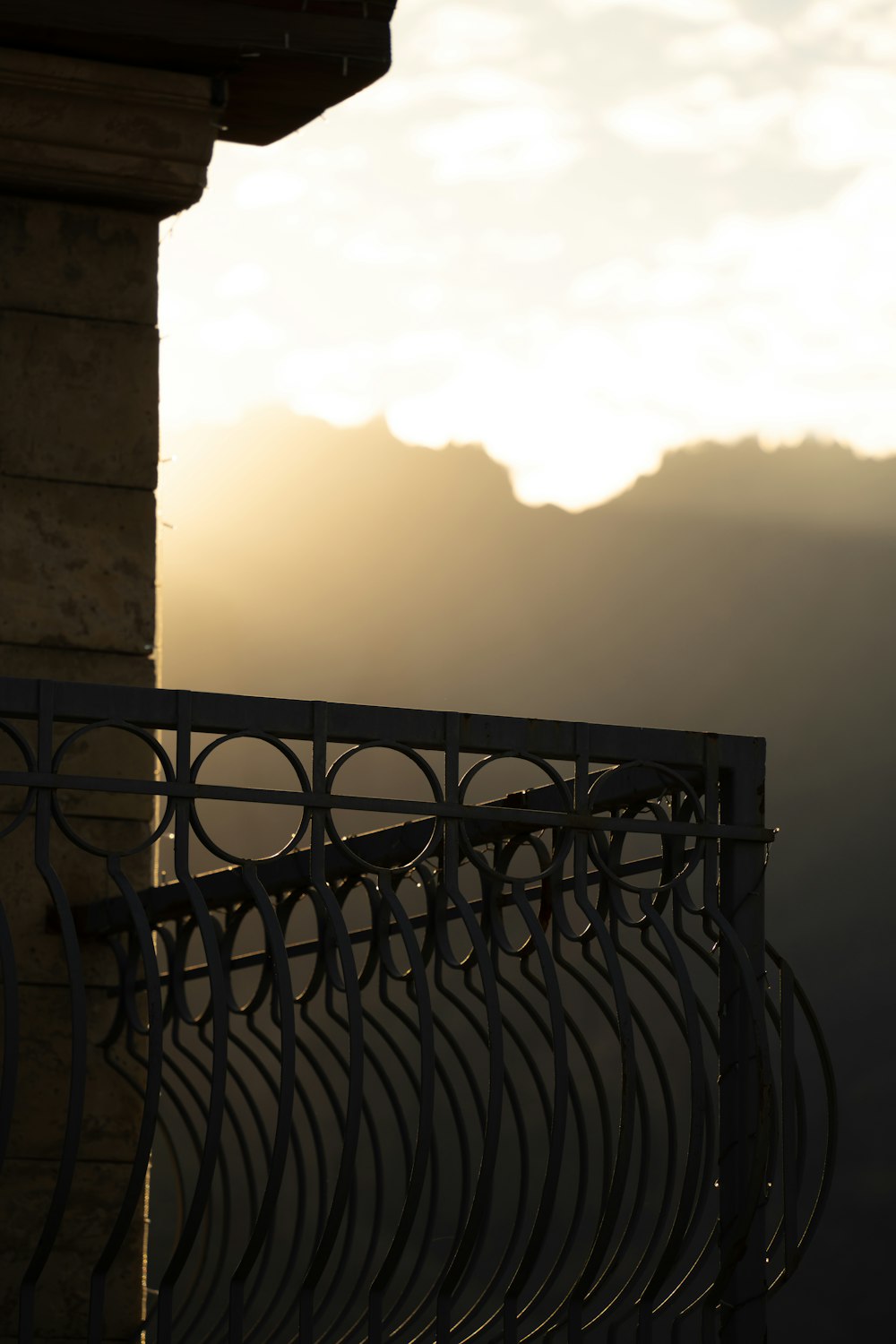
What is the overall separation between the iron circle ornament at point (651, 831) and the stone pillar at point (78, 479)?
193 cm

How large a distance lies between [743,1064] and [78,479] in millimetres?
2666

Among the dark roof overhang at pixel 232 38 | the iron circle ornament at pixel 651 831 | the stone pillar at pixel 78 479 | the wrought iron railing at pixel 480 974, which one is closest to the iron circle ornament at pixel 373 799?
the wrought iron railing at pixel 480 974

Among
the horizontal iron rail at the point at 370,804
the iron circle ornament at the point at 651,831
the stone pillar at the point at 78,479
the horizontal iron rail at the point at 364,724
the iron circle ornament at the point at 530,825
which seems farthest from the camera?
the stone pillar at the point at 78,479

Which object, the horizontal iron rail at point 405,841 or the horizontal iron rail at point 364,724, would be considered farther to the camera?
the horizontal iron rail at point 405,841

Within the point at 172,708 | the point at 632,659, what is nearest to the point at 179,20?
Answer: the point at 172,708

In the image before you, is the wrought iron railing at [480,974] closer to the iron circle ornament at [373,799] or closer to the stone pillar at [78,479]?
the iron circle ornament at [373,799]

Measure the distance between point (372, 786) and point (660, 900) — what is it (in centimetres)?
A: 1809

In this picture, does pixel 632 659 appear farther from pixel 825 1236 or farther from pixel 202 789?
pixel 202 789

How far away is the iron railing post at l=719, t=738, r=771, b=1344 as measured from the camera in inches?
131

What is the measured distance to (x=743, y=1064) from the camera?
134 inches

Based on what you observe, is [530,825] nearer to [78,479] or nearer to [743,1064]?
[743,1064]

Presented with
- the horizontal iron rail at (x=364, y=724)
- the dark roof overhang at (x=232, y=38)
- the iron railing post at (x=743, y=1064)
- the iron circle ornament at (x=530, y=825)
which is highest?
the dark roof overhang at (x=232, y=38)

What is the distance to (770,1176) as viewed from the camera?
3332 millimetres

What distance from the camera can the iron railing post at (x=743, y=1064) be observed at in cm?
333
